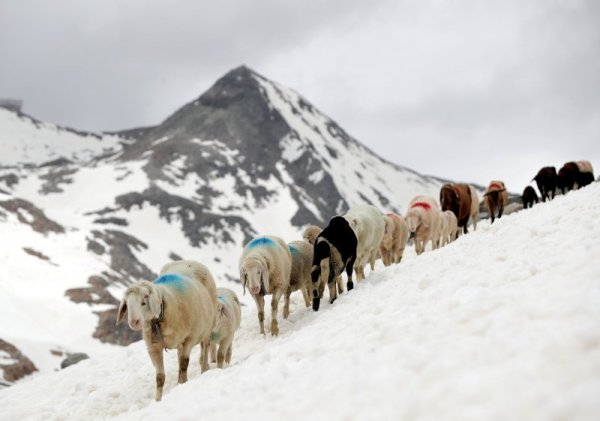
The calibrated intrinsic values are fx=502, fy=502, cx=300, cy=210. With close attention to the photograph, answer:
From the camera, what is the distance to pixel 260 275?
12797 millimetres

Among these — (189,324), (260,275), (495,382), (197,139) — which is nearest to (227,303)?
(260,275)

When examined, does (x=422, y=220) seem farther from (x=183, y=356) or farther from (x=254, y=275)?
(x=183, y=356)

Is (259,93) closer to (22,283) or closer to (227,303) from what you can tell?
(22,283)

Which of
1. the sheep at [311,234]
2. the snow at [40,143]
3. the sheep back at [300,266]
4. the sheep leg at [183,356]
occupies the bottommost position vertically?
the sheep leg at [183,356]

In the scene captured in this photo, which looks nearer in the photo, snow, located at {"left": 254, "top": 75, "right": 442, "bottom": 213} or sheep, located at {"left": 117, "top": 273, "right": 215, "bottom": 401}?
sheep, located at {"left": 117, "top": 273, "right": 215, "bottom": 401}

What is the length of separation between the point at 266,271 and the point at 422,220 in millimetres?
9590

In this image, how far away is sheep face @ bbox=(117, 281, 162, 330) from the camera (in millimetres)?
8984

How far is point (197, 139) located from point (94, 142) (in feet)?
253

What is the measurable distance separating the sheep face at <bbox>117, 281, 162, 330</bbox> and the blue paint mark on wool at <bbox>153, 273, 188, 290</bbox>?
2.87 ft

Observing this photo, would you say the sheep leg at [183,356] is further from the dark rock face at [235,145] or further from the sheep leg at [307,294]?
the dark rock face at [235,145]

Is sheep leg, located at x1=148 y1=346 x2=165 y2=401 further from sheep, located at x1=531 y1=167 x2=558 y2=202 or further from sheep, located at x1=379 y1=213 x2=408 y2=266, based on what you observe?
sheep, located at x1=531 y1=167 x2=558 y2=202

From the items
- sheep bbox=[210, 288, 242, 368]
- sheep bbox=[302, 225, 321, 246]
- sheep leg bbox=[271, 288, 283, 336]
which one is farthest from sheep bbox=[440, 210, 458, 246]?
sheep bbox=[210, 288, 242, 368]

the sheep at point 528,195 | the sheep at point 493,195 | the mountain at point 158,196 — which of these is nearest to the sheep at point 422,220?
the sheep at point 493,195

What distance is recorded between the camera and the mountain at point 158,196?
50.1 metres
